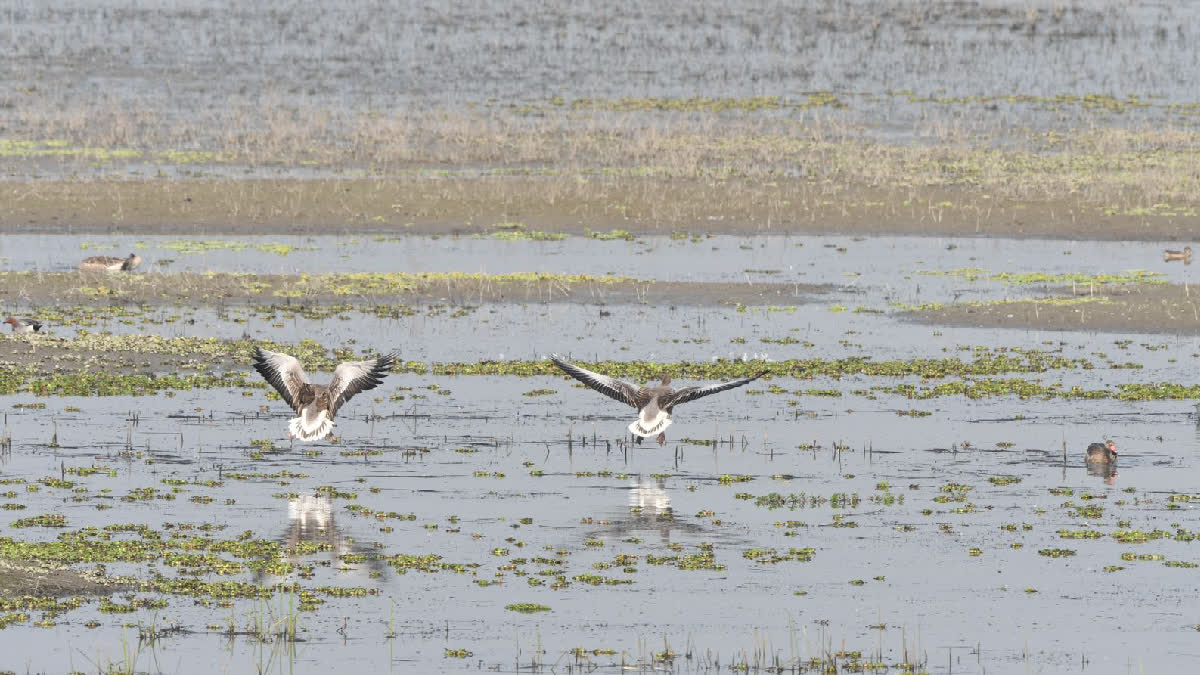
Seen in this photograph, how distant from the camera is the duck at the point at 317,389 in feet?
61.5

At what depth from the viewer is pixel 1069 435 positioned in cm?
2052

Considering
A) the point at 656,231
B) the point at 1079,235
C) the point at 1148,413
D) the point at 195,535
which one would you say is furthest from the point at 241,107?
the point at 195,535

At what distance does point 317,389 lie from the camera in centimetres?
1880

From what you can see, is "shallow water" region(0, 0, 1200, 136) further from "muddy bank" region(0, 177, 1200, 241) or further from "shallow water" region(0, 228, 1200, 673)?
"shallow water" region(0, 228, 1200, 673)

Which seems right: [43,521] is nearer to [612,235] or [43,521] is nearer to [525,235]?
[525,235]

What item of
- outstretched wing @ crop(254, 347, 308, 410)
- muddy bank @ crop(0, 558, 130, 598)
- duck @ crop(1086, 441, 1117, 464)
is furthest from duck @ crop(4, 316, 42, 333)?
duck @ crop(1086, 441, 1117, 464)

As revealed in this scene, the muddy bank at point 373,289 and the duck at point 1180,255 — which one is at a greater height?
the duck at point 1180,255

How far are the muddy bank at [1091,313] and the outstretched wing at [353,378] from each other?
1133 centimetres

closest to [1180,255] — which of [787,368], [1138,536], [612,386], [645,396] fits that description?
[787,368]

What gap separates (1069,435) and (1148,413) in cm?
171

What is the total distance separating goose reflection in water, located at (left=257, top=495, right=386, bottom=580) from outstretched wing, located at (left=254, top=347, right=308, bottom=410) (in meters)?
1.98

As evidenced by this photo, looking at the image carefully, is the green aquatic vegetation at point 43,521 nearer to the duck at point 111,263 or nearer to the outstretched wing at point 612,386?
the outstretched wing at point 612,386

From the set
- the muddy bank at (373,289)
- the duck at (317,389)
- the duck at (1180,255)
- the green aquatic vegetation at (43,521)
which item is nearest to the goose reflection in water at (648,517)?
the duck at (317,389)

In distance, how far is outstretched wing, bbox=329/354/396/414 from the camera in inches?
736
